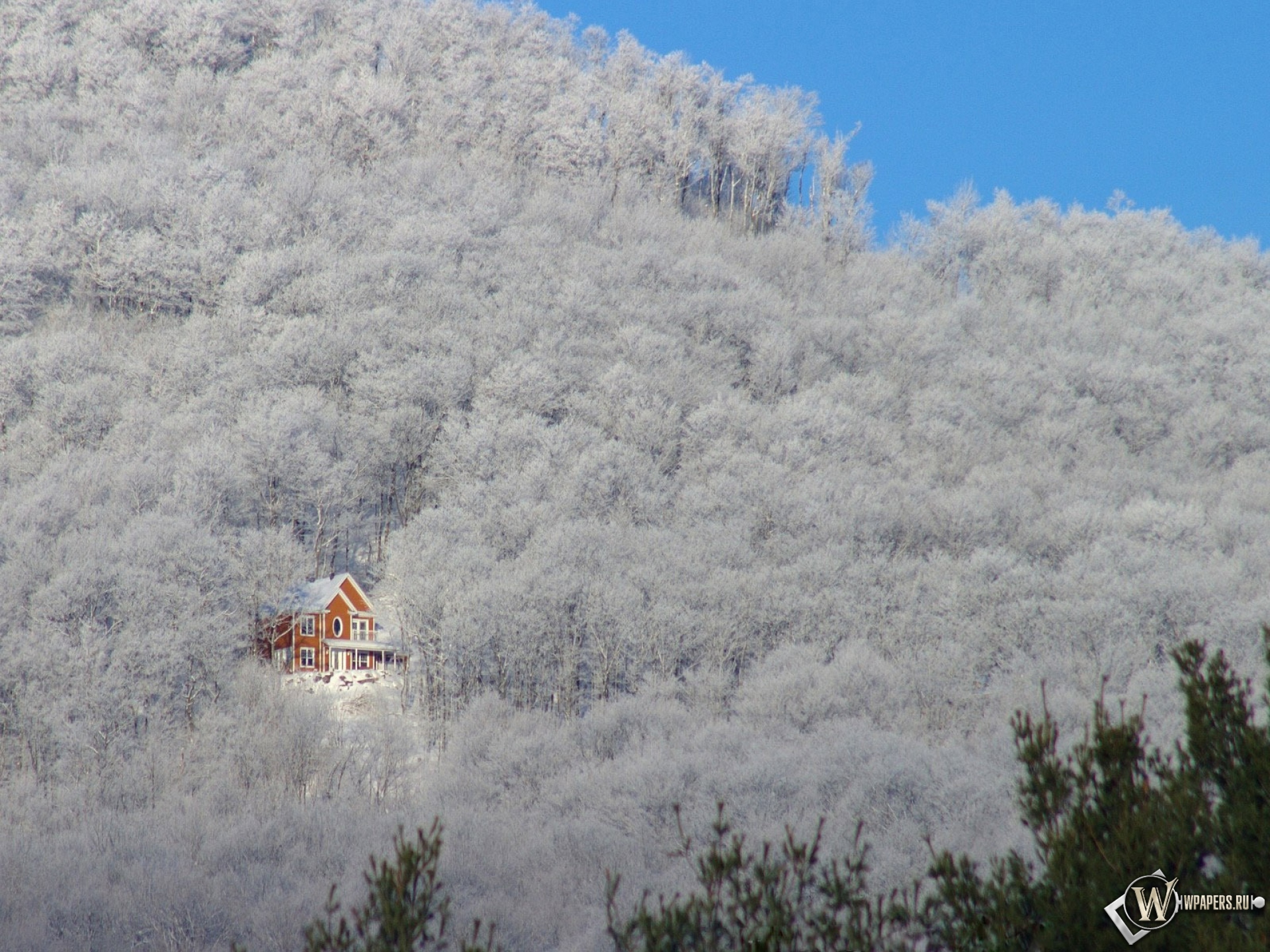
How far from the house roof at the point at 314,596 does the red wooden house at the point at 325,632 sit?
2 centimetres

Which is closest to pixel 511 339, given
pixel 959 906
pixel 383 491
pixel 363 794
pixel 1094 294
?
pixel 383 491

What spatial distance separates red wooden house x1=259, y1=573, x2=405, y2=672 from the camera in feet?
123

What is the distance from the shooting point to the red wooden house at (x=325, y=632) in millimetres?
37500

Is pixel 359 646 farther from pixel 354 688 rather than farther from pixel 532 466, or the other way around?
pixel 532 466

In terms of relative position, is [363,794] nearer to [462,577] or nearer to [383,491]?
[462,577]

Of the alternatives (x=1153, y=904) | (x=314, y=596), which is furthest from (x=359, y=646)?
(x=1153, y=904)

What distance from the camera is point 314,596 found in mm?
38594

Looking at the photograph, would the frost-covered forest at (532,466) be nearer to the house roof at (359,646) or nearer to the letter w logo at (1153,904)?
the house roof at (359,646)

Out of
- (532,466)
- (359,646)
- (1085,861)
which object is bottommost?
(1085,861)

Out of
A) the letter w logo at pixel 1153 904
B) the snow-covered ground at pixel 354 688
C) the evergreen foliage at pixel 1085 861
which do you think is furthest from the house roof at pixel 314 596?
the letter w logo at pixel 1153 904


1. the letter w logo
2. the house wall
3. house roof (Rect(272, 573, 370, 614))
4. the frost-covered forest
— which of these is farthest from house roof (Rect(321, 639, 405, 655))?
the letter w logo

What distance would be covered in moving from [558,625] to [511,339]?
2477cm

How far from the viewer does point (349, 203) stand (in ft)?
225

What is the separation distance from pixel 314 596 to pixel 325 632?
1.59 metres
